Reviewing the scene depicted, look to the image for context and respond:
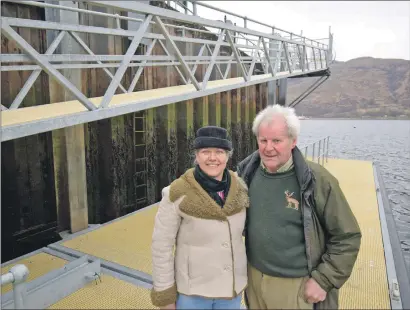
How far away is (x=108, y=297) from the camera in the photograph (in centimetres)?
314

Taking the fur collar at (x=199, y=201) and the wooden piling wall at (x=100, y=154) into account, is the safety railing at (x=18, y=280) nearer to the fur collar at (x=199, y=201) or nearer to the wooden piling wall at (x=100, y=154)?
the fur collar at (x=199, y=201)

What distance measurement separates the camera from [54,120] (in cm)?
284

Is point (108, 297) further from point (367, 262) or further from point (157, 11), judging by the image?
point (367, 262)

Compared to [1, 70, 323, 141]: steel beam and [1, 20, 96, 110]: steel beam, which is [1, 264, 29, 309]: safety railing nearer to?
[1, 70, 323, 141]: steel beam

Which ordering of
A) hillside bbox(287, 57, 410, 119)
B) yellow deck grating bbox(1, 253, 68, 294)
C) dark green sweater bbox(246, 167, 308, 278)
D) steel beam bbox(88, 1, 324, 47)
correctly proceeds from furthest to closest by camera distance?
hillside bbox(287, 57, 410, 119), yellow deck grating bbox(1, 253, 68, 294), steel beam bbox(88, 1, 324, 47), dark green sweater bbox(246, 167, 308, 278)

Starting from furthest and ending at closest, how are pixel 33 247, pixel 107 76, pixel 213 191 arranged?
pixel 107 76
pixel 33 247
pixel 213 191

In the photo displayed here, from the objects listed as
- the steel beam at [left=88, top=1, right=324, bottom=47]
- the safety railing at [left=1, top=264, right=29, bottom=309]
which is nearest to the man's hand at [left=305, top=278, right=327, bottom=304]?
the safety railing at [left=1, top=264, right=29, bottom=309]

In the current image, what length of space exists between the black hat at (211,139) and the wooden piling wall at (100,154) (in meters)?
3.31

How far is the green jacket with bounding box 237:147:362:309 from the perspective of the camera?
192 cm

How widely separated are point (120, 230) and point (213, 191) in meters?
3.34

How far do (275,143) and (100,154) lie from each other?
413 cm

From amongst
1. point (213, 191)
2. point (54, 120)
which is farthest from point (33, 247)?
point (213, 191)

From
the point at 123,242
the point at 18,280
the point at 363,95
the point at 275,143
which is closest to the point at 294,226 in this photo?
the point at 275,143

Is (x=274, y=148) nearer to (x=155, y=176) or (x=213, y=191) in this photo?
(x=213, y=191)
